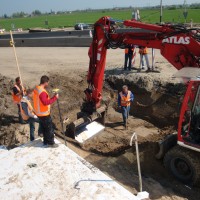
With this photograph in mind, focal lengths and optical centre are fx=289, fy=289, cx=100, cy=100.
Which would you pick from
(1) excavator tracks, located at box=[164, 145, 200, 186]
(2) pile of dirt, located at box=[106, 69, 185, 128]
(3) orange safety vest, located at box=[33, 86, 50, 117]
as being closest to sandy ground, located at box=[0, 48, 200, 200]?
(1) excavator tracks, located at box=[164, 145, 200, 186]

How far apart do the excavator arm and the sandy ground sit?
1436mm

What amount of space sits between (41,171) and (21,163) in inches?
21.4

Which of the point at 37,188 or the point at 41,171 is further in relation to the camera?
the point at 41,171

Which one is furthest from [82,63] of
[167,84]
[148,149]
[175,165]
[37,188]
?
[37,188]

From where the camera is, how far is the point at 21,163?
5949mm

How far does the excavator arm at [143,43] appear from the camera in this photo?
6527mm

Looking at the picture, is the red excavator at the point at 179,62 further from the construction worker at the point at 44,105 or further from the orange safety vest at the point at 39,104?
the orange safety vest at the point at 39,104

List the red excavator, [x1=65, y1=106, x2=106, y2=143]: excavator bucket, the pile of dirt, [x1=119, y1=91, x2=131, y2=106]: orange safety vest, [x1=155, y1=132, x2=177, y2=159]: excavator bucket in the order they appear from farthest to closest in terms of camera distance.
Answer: the pile of dirt, [x1=119, y1=91, x2=131, y2=106]: orange safety vest, [x1=65, y1=106, x2=106, y2=143]: excavator bucket, [x1=155, y1=132, x2=177, y2=159]: excavator bucket, the red excavator

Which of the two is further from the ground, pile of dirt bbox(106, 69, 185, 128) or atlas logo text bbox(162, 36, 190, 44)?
atlas logo text bbox(162, 36, 190, 44)

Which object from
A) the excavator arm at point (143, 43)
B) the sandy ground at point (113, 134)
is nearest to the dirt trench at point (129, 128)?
the sandy ground at point (113, 134)

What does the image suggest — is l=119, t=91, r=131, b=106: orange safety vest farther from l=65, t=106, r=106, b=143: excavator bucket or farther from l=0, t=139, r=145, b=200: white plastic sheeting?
l=0, t=139, r=145, b=200: white plastic sheeting

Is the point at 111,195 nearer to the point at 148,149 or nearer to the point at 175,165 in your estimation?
the point at 175,165

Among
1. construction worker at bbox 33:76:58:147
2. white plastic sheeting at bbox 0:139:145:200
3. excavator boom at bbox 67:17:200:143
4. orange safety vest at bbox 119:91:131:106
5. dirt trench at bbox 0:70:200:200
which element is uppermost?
excavator boom at bbox 67:17:200:143

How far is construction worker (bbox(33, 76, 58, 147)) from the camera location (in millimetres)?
6285
